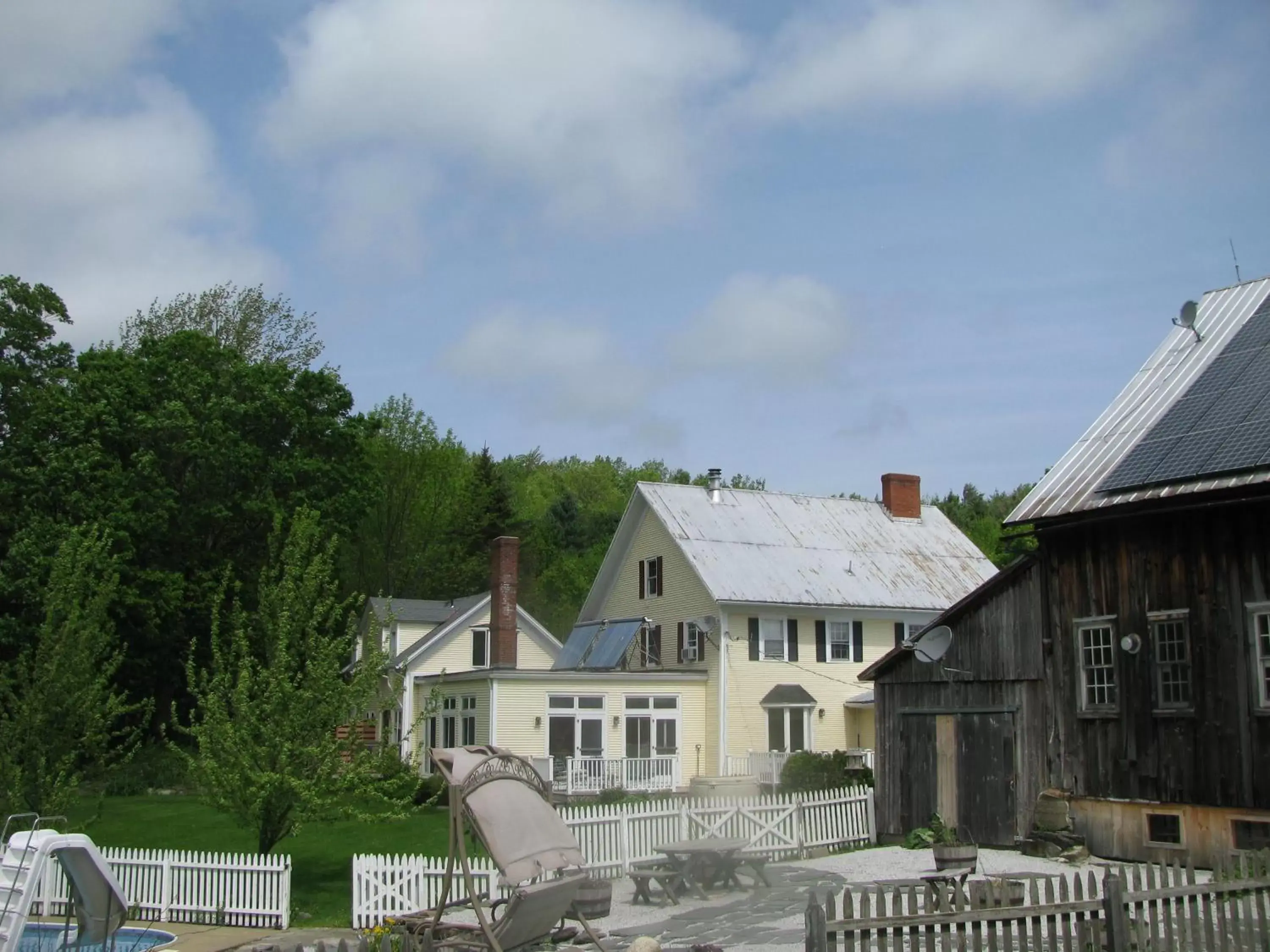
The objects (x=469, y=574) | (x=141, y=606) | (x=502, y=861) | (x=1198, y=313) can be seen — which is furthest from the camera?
(x=469, y=574)

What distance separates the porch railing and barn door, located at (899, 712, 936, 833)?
40.2ft

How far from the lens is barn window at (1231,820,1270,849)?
54.0ft

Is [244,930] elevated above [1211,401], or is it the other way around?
[1211,401]

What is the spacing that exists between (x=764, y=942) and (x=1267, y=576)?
850cm

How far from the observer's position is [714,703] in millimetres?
36469

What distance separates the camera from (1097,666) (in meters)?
19.1

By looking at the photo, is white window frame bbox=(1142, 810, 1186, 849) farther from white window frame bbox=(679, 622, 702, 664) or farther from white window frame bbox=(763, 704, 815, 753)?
white window frame bbox=(679, 622, 702, 664)

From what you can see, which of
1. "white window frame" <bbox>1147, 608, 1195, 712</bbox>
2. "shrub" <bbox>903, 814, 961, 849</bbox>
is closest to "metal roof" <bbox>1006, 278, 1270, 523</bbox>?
"white window frame" <bbox>1147, 608, 1195, 712</bbox>

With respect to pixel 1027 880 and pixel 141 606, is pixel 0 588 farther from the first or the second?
pixel 1027 880

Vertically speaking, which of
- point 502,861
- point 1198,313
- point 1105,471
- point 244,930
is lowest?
point 244,930

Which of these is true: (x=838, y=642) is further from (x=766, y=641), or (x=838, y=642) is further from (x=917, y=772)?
(x=917, y=772)

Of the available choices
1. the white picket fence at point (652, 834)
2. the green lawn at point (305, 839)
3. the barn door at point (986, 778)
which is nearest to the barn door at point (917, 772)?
the barn door at point (986, 778)

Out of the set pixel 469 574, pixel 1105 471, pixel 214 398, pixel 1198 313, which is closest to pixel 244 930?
pixel 1105 471

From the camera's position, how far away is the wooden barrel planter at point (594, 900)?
50.8 ft
